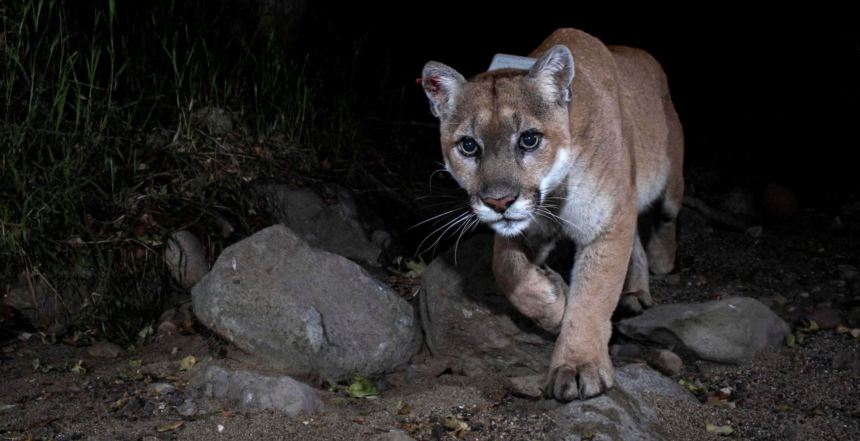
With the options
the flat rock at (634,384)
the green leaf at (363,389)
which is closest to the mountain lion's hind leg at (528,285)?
the flat rock at (634,384)

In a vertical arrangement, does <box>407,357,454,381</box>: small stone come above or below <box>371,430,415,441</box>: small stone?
below

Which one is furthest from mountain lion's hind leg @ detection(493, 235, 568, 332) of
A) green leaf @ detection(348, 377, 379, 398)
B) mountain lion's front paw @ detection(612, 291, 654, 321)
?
mountain lion's front paw @ detection(612, 291, 654, 321)

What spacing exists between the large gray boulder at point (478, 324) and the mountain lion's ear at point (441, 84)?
102 centimetres

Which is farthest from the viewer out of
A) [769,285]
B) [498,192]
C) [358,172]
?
[358,172]

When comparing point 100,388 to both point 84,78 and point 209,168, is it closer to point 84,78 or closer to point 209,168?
point 209,168

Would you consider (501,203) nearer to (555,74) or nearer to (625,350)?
(555,74)

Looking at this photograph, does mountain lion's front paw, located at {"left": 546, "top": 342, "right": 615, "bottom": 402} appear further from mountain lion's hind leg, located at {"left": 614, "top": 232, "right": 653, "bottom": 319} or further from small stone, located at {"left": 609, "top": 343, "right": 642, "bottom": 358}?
mountain lion's hind leg, located at {"left": 614, "top": 232, "right": 653, "bottom": 319}

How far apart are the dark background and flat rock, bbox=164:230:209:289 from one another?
2.15 meters

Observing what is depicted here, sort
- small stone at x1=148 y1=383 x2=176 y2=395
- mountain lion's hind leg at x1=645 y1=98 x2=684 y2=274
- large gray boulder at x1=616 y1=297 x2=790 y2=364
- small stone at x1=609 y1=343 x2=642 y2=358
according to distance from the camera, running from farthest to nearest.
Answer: mountain lion's hind leg at x1=645 y1=98 x2=684 y2=274, small stone at x1=609 y1=343 x2=642 y2=358, large gray boulder at x1=616 y1=297 x2=790 y2=364, small stone at x1=148 y1=383 x2=176 y2=395

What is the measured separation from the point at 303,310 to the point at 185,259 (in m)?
1.07

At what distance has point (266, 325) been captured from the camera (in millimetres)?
4066

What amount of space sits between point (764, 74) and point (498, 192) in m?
4.67

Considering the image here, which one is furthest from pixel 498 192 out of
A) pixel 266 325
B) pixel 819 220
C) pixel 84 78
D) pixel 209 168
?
pixel 819 220

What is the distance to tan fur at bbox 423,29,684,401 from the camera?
136 inches
